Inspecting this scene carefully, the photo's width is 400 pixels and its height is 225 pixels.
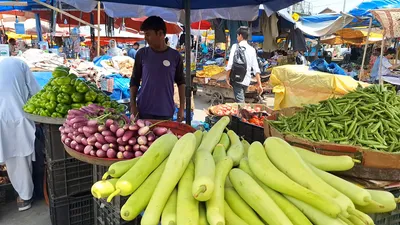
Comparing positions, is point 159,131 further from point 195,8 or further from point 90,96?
point 195,8

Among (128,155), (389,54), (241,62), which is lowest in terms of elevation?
(128,155)

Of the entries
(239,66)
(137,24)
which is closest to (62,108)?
(239,66)

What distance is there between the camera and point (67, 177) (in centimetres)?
298

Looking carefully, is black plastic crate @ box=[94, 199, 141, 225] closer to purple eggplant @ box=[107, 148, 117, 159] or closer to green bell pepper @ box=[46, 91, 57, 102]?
purple eggplant @ box=[107, 148, 117, 159]

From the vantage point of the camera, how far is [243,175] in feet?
4.21

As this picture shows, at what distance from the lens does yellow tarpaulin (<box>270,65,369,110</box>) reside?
236 inches

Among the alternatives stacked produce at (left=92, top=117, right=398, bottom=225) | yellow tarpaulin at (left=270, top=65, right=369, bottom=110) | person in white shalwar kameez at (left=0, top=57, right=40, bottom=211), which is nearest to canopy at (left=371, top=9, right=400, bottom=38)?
yellow tarpaulin at (left=270, top=65, right=369, bottom=110)

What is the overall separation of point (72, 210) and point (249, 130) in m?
2.09

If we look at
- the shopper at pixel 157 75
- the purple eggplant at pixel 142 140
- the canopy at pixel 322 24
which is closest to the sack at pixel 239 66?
the shopper at pixel 157 75

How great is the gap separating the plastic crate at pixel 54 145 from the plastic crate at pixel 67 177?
2.1 inches

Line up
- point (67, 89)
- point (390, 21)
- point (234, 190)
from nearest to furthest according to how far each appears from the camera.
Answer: point (234, 190)
point (67, 89)
point (390, 21)

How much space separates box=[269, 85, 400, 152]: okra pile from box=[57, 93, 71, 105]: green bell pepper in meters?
2.11

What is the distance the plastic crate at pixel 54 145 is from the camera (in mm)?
2947

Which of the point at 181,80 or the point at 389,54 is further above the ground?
the point at 389,54
